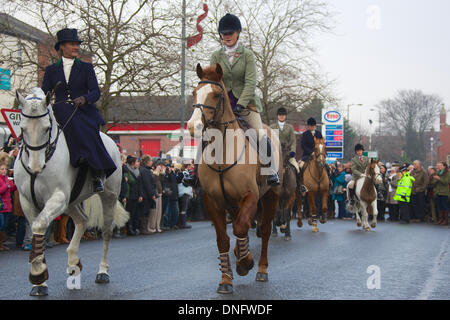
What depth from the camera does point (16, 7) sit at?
77.4 feet

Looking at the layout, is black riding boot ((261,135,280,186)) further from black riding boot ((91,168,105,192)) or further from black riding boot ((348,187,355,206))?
black riding boot ((348,187,355,206))

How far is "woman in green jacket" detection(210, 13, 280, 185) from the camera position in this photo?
8594 mm

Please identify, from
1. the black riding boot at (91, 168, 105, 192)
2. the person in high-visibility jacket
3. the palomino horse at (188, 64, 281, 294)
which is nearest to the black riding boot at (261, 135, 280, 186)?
the palomino horse at (188, 64, 281, 294)

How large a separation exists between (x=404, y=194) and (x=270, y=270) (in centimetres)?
1688

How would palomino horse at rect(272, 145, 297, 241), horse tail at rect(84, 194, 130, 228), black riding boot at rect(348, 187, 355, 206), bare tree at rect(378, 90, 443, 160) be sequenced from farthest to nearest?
bare tree at rect(378, 90, 443, 160) → black riding boot at rect(348, 187, 355, 206) → palomino horse at rect(272, 145, 297, 241) → horse tail at rect(84, 194, 130, 228)

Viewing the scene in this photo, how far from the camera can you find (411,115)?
9769 centimetres

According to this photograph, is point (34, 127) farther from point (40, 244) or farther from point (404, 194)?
point (404, 194)

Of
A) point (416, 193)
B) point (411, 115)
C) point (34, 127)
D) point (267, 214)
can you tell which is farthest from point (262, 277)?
point (411, 115)

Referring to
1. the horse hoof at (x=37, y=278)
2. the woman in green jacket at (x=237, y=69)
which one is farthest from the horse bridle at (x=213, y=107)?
the horse hoof at (x=37, y=278)

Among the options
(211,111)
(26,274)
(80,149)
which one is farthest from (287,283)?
(26,274)

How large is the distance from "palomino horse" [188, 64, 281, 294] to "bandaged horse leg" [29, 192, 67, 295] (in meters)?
1.85

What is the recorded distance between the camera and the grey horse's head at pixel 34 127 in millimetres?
7492

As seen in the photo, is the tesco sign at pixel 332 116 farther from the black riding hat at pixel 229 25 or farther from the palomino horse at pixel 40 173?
the palomino horse at pixel 40 173

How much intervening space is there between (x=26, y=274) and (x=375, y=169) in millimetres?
13876
